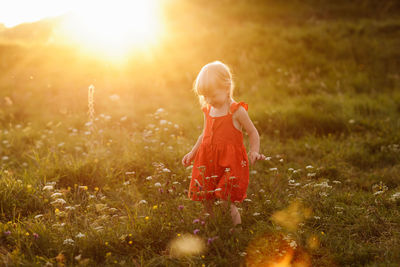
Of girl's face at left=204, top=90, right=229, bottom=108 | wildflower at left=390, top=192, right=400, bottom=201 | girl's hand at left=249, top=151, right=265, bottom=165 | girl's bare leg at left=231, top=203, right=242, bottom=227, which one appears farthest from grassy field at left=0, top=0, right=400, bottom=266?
girl's face at left=204, top=90, right=229, bottom=108

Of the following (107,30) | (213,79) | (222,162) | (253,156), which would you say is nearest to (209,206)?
(222,162)

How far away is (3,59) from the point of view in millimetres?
9875

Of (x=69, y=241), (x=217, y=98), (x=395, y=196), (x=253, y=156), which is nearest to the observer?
(x=69, y=241)

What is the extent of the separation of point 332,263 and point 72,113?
637cm

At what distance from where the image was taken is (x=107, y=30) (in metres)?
11.0

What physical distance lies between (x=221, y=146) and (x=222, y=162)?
0.16 metres

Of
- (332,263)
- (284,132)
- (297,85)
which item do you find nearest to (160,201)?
(332,263)

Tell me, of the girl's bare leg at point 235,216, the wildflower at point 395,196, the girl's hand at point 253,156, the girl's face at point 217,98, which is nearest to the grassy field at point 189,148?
the wildflower at point 395,196

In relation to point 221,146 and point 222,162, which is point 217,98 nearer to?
point 221,146

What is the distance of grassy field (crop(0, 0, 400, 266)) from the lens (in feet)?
9.95

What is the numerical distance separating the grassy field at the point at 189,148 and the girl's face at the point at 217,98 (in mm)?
754

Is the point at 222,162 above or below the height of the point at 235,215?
above

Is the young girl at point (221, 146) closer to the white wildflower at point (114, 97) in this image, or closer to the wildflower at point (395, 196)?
the wildflower at point (395, 196)

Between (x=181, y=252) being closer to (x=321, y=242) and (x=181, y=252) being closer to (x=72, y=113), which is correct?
(x=321, y=242)
